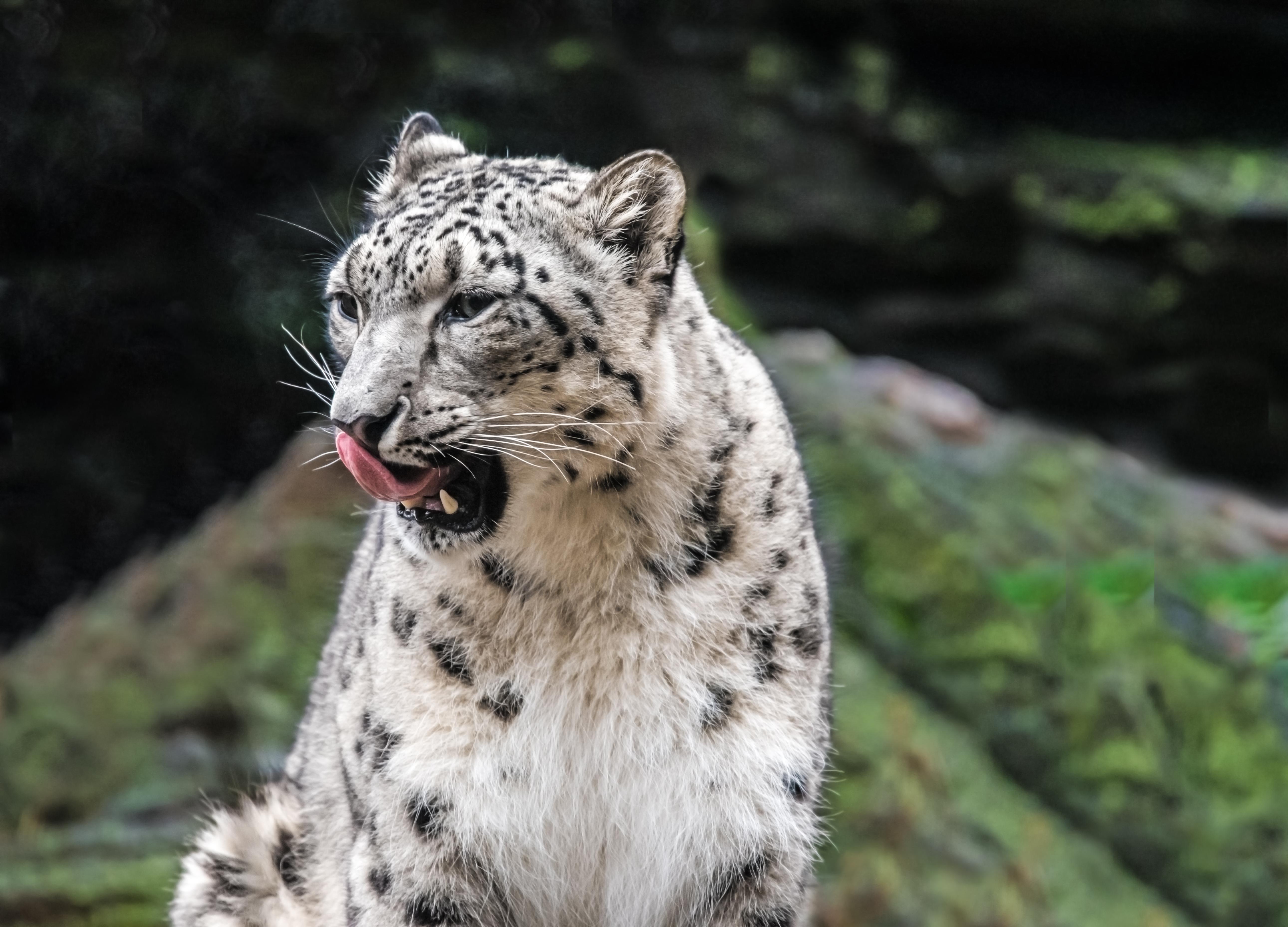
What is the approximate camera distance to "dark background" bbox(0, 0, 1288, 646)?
274 inches

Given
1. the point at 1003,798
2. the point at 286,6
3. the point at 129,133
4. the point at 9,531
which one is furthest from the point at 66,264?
the point at 1003,798

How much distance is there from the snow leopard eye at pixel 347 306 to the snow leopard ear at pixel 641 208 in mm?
594

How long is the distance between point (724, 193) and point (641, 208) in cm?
727

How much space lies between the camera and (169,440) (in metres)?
7.13

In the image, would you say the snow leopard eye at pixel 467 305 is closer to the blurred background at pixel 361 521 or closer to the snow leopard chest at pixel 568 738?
the snow leopard chest at pixel 568 738

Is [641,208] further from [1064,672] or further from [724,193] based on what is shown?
[724,193]

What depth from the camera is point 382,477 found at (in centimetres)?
280

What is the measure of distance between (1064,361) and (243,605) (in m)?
7.06

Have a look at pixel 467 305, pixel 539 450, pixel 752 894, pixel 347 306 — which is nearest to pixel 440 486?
pixel 539 450

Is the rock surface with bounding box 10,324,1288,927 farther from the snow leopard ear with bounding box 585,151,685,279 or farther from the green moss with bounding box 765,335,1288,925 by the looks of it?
the snow leopard ear with bounding box 585,151,685,279

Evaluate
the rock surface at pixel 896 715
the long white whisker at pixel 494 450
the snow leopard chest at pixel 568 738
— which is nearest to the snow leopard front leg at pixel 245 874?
the snow leopard chest at pixel 568 738

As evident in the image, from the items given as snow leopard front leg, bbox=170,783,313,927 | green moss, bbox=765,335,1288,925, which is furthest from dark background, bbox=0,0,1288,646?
snow leopard front leg, bbox=170,783,313,927

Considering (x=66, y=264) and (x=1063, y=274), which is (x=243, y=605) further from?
(x=1063, y=274)

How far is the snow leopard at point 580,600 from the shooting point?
2.94 metres
